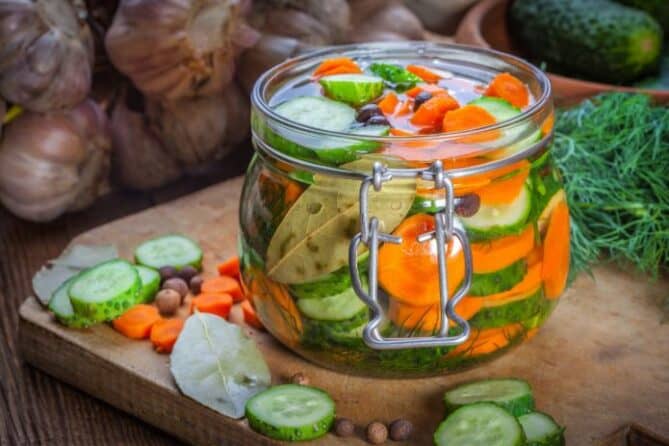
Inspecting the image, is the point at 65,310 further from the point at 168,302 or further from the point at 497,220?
the point at 497,220

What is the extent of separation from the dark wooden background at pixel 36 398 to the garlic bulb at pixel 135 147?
0.56ft

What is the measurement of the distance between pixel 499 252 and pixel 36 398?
68cm

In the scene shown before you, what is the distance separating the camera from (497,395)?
122 centimetres

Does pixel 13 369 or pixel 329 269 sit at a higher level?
pixel 329 269

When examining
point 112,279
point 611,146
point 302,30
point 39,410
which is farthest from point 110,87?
point 611,146

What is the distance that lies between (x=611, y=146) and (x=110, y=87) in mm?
994

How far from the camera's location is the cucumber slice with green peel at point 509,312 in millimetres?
1231

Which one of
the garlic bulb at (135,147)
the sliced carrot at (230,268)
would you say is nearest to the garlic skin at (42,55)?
the garlic bulb at (135,147)

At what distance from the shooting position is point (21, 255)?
1.81m

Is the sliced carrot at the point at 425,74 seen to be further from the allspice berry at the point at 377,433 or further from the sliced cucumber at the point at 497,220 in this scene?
the allspice berry at the point at 377,433

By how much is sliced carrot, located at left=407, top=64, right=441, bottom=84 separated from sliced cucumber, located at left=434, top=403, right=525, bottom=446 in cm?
47

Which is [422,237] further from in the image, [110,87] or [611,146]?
[110,87]

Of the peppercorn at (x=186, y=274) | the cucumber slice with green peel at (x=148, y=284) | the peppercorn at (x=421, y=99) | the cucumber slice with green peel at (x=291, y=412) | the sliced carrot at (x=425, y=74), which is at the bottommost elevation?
the peppercorn at (x=186, y=274)

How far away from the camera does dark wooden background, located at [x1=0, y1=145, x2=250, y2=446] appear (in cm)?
132
